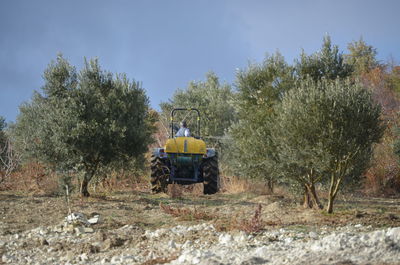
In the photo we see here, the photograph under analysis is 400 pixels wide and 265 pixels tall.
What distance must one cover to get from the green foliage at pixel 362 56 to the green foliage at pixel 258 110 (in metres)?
28.1

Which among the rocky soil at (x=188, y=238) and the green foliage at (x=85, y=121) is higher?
the green foliage at (x=85, y=121)

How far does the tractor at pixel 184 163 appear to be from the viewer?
14617 millimetres

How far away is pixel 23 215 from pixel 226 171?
13.5 m

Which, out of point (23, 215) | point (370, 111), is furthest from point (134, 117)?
point (370, 111)

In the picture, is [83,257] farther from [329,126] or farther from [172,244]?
[329,126]

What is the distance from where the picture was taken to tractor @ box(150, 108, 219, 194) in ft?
48.0

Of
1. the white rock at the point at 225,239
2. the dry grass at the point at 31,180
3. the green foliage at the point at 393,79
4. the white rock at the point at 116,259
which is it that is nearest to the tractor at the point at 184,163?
the dry grass at the point at 31,180

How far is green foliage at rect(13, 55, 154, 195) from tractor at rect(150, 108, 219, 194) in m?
0.88

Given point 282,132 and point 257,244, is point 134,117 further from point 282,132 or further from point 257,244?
point 257,244

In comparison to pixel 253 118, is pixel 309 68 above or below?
above

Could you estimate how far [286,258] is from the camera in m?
5.32

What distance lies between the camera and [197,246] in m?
6.77

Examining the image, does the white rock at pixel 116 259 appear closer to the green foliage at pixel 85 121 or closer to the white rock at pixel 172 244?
the white rock at pixel 172 244

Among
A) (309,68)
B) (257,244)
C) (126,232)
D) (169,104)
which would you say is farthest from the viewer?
(169,104)
